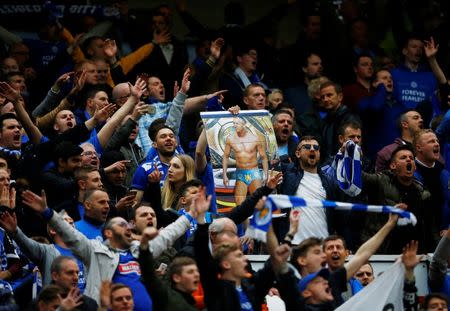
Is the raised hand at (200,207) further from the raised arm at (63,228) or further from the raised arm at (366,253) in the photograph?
the raised arm at (366,253)

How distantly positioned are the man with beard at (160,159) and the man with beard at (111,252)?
7.47 feet

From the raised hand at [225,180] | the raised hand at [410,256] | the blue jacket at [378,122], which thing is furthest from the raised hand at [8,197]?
the blue jacket at [378,122]

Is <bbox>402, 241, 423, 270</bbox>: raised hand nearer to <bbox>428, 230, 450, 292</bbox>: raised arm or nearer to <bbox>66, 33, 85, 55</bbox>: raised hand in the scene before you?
<bbox>428, 230, 450, 292</bbox>: raised arm

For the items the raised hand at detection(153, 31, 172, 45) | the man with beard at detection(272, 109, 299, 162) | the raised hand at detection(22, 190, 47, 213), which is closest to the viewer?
the raised hand at detection(22, 190, 47, 213)

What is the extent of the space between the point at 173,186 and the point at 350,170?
5.85 feet

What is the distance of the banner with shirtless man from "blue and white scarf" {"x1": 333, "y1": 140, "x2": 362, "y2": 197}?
2.42ft

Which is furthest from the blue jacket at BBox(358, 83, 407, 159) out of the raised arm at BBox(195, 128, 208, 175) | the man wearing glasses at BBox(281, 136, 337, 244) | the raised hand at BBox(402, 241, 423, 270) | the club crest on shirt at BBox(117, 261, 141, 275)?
the club crest on shirt at BBox(117, 261, 141, 275)

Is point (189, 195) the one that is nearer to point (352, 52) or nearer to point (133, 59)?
point (133, 59)

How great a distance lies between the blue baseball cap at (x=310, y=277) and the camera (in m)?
14.0

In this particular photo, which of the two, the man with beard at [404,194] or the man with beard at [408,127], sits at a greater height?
the man with beard at [408,127]

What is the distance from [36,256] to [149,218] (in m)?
1.08

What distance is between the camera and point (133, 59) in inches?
781

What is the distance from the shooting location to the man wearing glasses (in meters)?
16.5

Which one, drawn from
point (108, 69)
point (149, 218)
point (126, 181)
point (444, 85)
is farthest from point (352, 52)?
point (149, 218)
